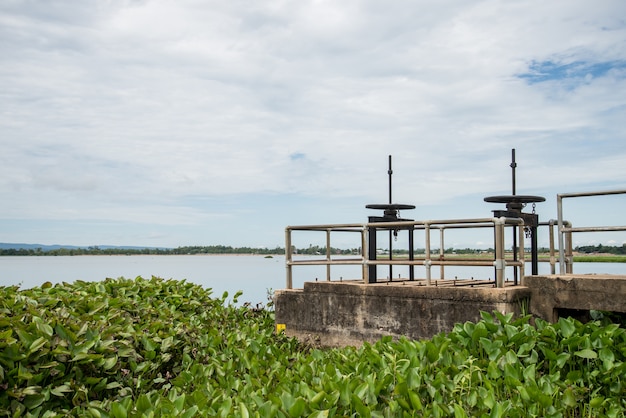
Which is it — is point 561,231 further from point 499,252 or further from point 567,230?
point 499,252

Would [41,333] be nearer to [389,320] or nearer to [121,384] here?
[121,384]

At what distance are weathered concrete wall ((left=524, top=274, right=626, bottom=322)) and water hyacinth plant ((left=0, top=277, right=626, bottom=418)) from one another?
1.88 ft

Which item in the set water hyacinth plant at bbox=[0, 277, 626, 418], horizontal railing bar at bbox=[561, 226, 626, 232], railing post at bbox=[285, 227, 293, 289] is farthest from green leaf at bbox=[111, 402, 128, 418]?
horizontal railing bar at bbox=[561, 226, 626, 232]

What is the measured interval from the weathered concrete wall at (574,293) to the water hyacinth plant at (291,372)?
0.57 metres

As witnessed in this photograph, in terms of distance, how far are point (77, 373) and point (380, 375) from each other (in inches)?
152

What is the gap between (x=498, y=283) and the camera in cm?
982

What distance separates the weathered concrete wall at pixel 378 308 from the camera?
9750 millimetres

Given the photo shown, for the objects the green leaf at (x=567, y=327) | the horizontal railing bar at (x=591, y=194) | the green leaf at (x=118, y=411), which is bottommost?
the green leaf at (x=118, y=411)

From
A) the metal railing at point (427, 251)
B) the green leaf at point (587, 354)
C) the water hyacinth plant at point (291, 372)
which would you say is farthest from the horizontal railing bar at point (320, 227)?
the green leaf at point (587, 354)

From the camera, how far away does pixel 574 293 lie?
928 centimetres

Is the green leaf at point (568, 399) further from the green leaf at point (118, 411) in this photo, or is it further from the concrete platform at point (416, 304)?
the green leaf at point (118, 411)

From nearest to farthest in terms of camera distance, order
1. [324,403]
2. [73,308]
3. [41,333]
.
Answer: [324,403] → [41,333] → [73,308]

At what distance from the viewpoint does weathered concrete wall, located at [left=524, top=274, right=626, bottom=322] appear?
8.95 metres

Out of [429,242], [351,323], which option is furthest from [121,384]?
[429,242]
